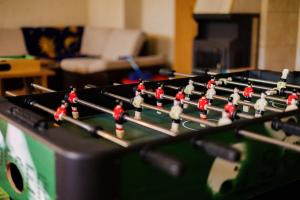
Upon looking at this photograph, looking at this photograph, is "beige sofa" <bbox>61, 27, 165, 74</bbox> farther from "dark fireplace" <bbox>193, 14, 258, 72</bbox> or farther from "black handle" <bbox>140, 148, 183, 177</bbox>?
"black handle" <bbox>140, 148, 183, 177</bbox>

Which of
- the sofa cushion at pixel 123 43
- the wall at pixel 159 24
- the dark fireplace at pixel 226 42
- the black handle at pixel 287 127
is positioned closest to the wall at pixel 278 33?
the dark fireplace at pixel 226 42

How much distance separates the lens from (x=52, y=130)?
1337mm

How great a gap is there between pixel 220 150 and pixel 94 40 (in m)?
5.22

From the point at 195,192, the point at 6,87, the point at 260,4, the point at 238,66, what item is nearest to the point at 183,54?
the point at 238,66

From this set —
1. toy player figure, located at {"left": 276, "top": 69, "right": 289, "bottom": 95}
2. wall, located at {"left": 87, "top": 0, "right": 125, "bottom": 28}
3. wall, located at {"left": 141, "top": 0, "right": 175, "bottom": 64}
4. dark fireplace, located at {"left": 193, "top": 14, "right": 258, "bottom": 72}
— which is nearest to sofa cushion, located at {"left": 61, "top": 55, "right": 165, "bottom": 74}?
wall, located at {"left": 141, "top": 0, "right": 175, "bottom": 64}

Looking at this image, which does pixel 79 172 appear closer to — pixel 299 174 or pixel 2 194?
pixel 2 194

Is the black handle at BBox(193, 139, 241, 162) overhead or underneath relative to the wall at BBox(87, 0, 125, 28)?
underneath

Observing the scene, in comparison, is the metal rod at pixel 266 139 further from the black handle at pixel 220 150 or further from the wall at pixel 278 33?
the wall at pixel 278 33

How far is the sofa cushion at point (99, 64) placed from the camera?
497 centimetres

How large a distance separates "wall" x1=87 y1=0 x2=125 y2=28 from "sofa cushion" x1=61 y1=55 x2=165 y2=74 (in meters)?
0.91

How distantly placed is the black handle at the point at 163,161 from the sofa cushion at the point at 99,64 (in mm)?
3831

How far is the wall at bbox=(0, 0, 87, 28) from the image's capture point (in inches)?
243

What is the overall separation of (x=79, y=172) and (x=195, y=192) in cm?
42

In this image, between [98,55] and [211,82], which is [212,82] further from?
[98,55]
